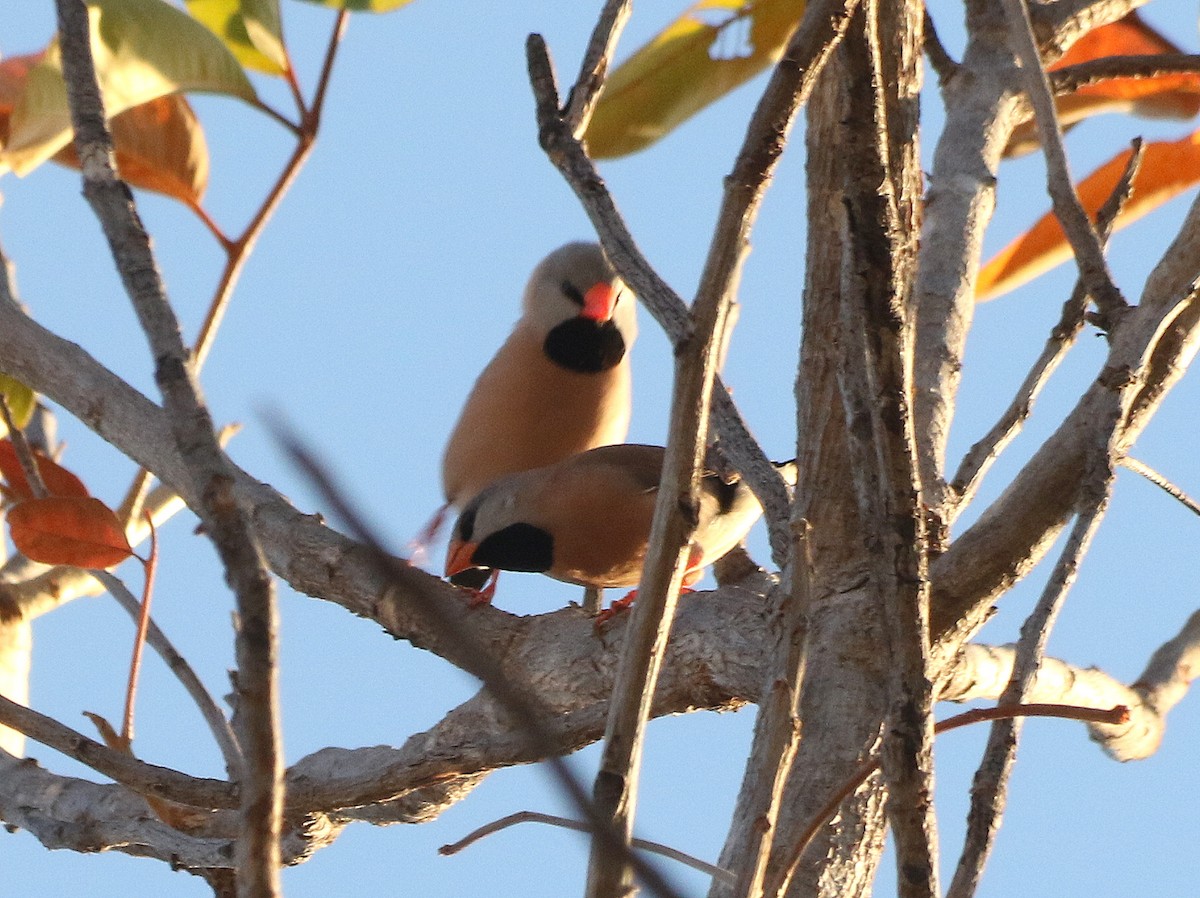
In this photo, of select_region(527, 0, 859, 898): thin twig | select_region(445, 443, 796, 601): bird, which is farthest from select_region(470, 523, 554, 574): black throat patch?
select_region(527, 0, 859, 898): thin twig

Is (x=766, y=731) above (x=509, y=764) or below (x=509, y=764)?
below

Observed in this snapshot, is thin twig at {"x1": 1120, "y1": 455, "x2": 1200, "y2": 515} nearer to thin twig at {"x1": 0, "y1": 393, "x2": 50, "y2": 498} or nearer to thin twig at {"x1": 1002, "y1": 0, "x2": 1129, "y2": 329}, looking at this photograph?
thin twig at {"x1": 1002, "y1": 0, "x2": 1129, "y2": 329}

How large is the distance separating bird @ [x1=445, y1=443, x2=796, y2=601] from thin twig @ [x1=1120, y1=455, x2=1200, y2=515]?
70 cm

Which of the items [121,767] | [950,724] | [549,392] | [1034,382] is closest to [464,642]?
[950,724]

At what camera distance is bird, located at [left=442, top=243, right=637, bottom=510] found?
2570 mm

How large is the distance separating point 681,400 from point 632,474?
1436mm

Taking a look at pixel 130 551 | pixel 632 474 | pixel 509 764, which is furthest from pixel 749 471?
pixel 632 474

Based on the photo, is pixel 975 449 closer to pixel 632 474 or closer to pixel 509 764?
pixel 509 764

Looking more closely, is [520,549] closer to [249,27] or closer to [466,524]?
[466,524]

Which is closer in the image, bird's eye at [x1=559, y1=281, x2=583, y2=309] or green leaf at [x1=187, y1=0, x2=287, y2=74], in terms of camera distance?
green leaf at [x1=187, y1=0, x2=287, y2=74]

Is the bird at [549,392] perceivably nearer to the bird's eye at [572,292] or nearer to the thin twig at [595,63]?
the bird's eye at [572,292]

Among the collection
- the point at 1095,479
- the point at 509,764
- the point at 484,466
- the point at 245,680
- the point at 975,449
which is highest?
the point at 484,466

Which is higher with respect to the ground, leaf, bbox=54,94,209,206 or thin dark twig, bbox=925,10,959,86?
leaf, bbox=54,94,209,206

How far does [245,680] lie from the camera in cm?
56
